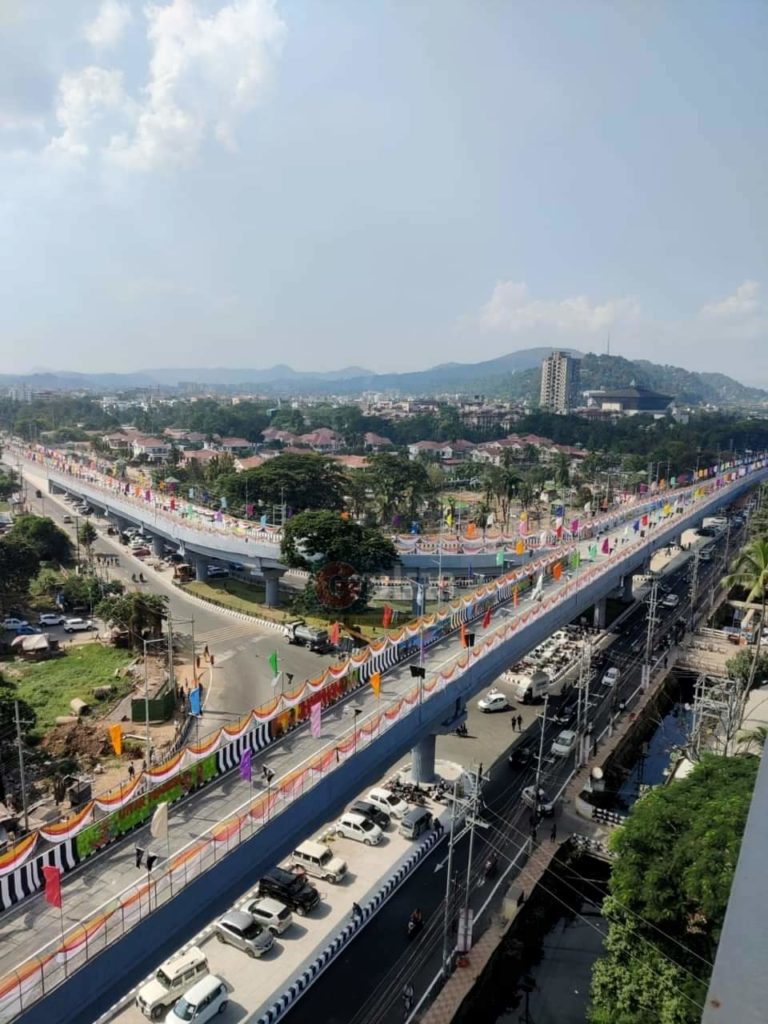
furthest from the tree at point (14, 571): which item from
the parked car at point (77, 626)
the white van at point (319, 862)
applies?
the white van at point (319, 862)

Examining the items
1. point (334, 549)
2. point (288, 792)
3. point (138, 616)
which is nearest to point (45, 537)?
point (138, 616)

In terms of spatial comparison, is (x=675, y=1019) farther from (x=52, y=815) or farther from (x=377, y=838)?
(x=52, y=815)

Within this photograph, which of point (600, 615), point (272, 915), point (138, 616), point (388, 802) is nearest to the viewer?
point (272, 915)

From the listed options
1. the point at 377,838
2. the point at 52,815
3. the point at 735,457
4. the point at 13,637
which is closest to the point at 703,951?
the point at 377,838

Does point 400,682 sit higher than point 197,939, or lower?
higher

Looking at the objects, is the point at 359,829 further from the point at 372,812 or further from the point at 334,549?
the point at 334,549

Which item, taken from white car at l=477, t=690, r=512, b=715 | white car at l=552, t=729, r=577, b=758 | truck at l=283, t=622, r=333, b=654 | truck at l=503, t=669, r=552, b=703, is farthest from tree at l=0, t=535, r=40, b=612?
white car at l=552, t=729, r=577, b=758
